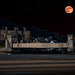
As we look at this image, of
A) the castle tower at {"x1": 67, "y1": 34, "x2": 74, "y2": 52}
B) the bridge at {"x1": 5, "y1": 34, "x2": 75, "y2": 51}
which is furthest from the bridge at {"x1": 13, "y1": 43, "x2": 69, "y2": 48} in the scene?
the castle tower at {"x1": 67, "y1": 34, "x2": 74, "y2": 52}

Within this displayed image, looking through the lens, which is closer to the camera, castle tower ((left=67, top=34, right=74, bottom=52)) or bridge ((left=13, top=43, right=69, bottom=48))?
castle tower ((left=67, top=34, right=74, bottom=52))

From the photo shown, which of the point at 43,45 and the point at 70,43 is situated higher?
the point at 70,43

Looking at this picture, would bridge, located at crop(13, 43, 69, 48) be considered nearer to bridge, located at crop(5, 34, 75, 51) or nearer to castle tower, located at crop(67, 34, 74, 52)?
bridge, located at crop(5, 34, 75, 51)

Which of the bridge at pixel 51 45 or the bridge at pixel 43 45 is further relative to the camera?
the bridge at pixel 43 45

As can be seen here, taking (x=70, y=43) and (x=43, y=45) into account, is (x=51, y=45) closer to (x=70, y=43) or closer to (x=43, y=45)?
(x=43, y=45)

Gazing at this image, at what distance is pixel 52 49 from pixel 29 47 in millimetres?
2131

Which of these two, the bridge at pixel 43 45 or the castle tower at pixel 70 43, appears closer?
the castle tower at pixel 70 43

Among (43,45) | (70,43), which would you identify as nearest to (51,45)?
(43,45)

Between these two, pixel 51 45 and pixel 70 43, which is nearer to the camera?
pixel 70 43

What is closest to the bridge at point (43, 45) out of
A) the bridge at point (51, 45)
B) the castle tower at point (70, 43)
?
the bridge at point (51, 45)

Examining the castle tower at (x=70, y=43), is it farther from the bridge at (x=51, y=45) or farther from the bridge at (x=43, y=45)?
the bridge at (x=43, y=45)
